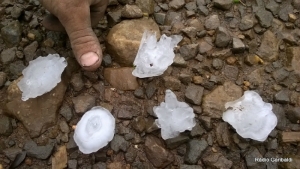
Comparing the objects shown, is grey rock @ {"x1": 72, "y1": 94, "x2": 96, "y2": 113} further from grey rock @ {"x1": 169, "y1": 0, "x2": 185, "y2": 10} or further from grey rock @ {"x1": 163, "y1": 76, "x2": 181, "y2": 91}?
grey rock @ {"x1": 169, "y1": 0, "x2": 185, "y2": 10}

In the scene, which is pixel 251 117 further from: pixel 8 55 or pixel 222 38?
pixel 8 55

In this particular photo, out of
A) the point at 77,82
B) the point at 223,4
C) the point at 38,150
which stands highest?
the point at 223,4

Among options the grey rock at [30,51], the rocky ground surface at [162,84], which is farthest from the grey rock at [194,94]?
the grey rock at [30,51]

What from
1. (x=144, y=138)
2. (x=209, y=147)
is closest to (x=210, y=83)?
(x=209, y=147)

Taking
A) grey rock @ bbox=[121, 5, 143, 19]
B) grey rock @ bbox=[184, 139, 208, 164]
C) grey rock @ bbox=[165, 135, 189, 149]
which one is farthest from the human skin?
grey rock @ bbox=[184, 139, 208, 164]

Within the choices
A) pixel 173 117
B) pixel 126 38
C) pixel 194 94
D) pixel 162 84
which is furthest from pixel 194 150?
pixel 126 38

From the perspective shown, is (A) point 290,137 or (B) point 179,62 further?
(B) point 179,62
